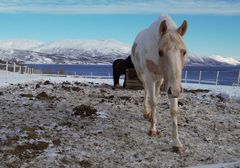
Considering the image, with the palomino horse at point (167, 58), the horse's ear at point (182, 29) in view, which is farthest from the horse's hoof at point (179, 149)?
the horse's ear at point (182, 29)

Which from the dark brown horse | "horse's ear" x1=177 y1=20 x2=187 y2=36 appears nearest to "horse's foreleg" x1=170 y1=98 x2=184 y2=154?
"horse's ear" x1=177 y1=20 x2=187 y2=36

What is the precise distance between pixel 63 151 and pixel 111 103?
183 inches

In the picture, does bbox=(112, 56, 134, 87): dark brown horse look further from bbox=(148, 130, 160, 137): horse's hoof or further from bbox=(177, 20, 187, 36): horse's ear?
bbox=(177, 20, 187, 36): horse's ear

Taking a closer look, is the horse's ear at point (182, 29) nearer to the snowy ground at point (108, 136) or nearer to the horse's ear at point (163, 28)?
the horse's ear at point (163, 28)

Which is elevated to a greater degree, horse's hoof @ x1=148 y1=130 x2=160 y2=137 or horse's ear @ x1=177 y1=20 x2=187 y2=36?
horse's ear @ x1=177 y1=20 x2=187 y2=36

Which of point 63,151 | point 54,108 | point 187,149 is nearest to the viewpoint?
point 63,151

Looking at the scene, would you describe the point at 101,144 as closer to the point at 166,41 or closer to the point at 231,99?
the point at 166,41

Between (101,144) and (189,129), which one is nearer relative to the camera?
(101,144)

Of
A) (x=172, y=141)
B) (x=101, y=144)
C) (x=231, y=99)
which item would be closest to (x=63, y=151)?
(x=101, y=144)

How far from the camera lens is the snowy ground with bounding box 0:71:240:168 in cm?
557

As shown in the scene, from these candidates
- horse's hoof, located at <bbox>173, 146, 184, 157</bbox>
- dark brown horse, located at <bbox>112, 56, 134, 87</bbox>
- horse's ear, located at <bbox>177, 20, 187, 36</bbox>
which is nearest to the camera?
horse's hoof, located at <bbox>173, 146, 184, 157</bbox>

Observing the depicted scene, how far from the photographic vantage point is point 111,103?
10383 millimetres

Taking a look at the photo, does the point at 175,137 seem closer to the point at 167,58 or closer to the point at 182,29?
the point at 167,58

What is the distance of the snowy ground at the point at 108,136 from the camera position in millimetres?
5574
